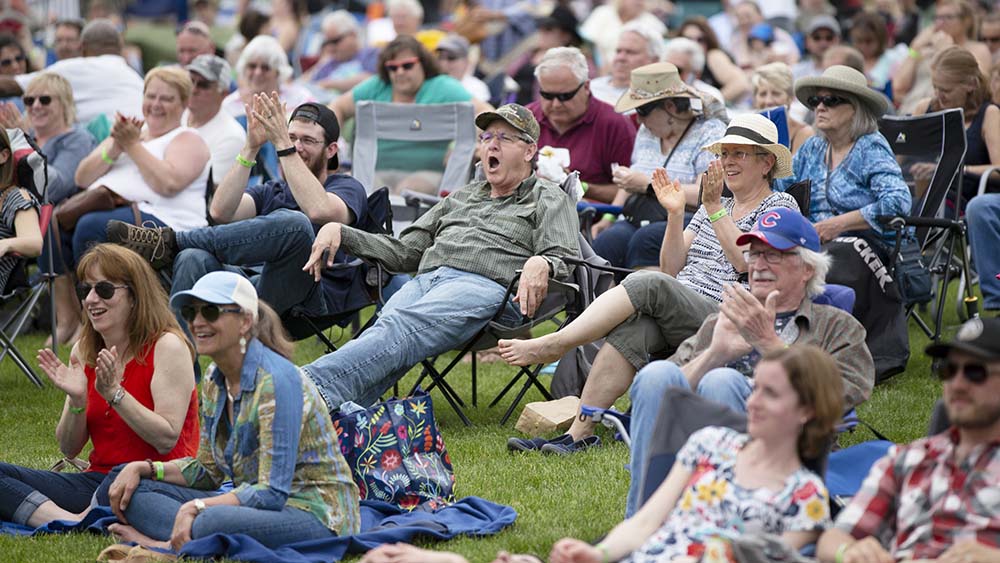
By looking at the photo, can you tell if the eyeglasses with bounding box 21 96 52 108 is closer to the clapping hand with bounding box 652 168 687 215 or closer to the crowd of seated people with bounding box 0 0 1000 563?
the crowd of seated people with bounding box 0 0 1000 563

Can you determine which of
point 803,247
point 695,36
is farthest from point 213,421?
point 695,36

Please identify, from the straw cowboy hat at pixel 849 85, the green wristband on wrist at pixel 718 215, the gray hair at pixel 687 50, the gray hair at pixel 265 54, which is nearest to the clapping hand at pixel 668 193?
the green wristband on wrist at pixel 718 215

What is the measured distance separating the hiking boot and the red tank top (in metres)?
1.71

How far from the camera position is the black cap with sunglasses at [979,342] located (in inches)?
138

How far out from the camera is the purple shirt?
27.5 ft

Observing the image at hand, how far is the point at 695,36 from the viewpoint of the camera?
12.6 m

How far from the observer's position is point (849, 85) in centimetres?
712

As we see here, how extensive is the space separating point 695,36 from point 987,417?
9.39 metres

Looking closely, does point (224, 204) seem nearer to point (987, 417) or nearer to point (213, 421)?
point (213, 421)

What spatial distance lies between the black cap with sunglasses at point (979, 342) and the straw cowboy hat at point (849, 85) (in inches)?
144

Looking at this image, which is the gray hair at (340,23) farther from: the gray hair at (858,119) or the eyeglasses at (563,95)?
the gray hair at (858,119)

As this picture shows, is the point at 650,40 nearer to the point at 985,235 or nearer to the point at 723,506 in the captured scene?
the point at 985,235

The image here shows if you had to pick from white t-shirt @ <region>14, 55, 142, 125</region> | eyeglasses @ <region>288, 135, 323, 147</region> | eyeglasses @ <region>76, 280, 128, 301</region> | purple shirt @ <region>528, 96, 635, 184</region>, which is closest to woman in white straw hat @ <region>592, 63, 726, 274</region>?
purple shirt @ <region>528, 96, 635, 184</region>

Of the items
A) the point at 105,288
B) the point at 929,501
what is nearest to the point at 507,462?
the point at 105,288
